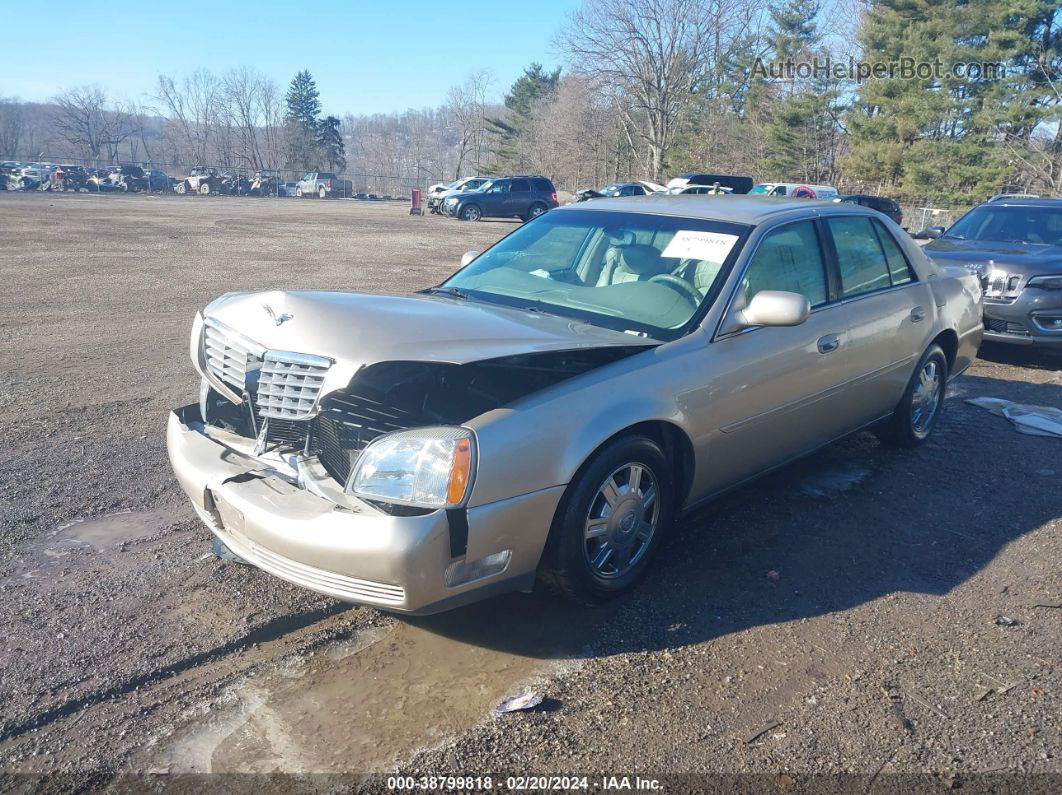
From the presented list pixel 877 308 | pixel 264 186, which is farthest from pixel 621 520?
pixel 264 186

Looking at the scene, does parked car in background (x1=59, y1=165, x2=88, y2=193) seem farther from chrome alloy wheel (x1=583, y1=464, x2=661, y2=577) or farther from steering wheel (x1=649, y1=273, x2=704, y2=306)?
chrome alloy wheel (x1=583, y1=464, x2=661, y2=577)

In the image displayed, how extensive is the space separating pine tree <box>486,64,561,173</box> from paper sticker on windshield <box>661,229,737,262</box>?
7550 cm

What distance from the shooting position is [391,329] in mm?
3318

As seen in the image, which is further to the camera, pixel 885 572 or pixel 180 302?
pixel 180 302

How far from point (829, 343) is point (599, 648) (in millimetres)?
2200

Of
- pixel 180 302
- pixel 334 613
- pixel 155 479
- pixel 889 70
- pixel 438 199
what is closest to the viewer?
pixel 334 613

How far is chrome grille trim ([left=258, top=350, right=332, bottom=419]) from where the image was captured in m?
3.19

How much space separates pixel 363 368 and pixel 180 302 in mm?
8957

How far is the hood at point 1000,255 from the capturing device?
838 cm

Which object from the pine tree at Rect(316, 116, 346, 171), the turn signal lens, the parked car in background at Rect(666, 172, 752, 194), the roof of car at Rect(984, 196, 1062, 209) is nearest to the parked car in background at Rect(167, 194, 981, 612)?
the turn signal lens

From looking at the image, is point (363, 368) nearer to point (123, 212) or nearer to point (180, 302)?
point (180, 302)

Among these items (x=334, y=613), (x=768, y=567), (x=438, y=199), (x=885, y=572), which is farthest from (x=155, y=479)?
(x=438, y=199)

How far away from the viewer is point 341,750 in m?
2.72

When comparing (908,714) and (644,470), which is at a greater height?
(644,470)
